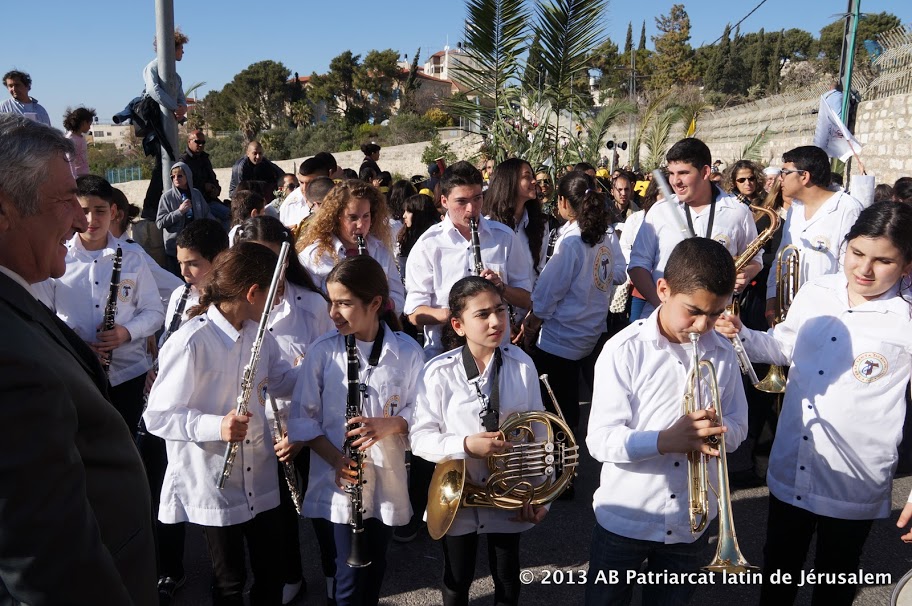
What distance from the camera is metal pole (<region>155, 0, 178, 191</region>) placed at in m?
6.07

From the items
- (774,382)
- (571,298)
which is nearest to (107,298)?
(571,298)

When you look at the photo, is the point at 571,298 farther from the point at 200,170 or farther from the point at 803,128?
the point at 803,128

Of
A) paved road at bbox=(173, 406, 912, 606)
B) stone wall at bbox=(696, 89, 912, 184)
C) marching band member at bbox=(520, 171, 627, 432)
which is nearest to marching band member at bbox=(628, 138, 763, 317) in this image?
marching band member at bbox=(520, 171, 627, 432)

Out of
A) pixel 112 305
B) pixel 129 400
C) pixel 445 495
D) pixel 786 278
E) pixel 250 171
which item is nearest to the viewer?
pixel 445 495

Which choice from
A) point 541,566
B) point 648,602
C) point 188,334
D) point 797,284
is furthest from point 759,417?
point 188,334

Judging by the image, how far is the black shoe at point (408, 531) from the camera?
14.0 ft

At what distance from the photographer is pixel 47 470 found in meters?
1.32

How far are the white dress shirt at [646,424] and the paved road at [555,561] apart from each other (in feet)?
4.07

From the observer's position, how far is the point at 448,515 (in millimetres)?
2754

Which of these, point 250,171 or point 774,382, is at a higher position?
point 250,171

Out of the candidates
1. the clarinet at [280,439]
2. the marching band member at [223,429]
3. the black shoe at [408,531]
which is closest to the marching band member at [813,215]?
the black shoe at [408,531]

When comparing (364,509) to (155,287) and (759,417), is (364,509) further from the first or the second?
(759,417)

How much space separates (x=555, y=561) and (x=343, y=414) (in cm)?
180

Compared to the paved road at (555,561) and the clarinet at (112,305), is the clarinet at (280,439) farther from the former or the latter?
the clarinet at (112,305)
